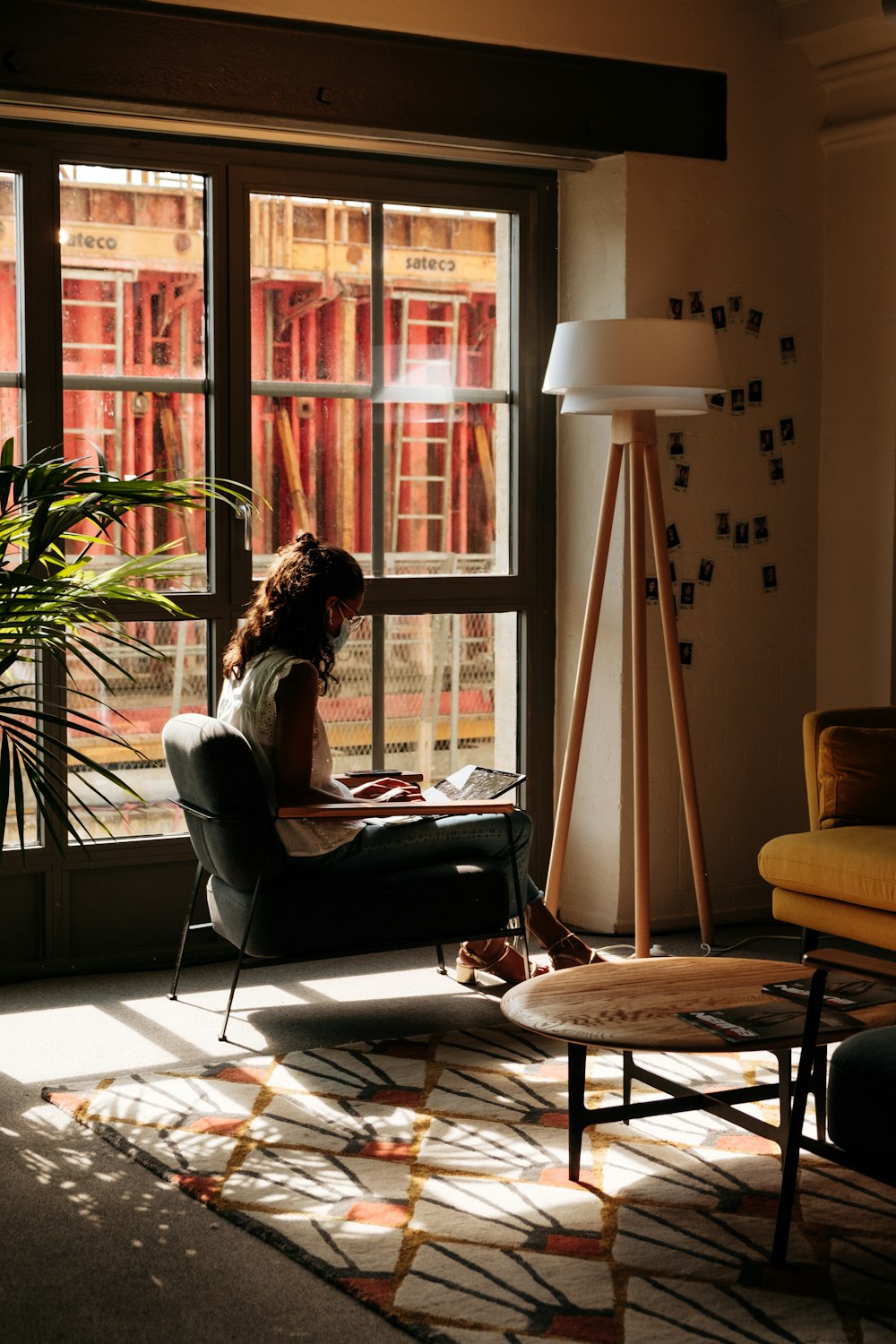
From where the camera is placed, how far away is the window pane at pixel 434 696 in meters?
5.31

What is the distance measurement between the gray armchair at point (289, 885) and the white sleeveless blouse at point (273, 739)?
0.17ft

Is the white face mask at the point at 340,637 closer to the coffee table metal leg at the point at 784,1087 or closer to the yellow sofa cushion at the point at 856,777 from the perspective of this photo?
the yellow sofa cushion at the point at 856,777

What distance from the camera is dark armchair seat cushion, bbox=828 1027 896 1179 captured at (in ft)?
9.22

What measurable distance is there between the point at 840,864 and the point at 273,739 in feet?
5.33

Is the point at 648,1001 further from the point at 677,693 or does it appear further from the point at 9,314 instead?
the point at 9,314

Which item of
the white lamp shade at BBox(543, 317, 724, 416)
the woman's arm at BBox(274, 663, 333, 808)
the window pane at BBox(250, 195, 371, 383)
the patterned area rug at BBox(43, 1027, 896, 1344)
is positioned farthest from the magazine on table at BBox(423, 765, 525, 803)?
the window pane at BBox(250, 195, 371, 383)

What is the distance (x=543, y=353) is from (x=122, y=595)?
2306 millimetres

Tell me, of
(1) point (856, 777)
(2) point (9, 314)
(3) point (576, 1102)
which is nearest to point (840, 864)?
(1) point (856, 777)

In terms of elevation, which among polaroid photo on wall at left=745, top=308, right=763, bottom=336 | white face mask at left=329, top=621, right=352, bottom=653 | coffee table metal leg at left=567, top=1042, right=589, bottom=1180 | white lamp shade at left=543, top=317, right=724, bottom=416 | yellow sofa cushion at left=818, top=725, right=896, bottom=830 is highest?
polaroid photo on wall at left=745, top=308, right=763, bottom=336

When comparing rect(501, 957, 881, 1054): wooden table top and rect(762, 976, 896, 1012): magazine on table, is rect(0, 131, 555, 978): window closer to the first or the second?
rect(501, 957, 881, 1054): wooden table top

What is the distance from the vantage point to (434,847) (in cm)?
437

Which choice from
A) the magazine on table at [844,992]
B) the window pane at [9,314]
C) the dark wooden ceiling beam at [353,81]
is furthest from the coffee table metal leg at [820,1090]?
the dark wooden ceiling beam at [353,81]

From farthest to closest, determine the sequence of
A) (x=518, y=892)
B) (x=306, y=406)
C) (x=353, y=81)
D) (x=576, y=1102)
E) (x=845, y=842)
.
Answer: (x=306, y=406) → (x=353, y=81) → (x=845, y=842) → (x=518, y=892) → (x=576, y=1102)

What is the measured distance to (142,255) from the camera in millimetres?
4898
